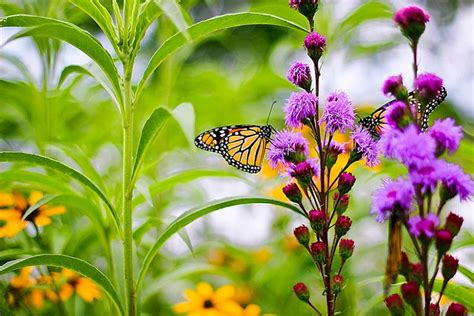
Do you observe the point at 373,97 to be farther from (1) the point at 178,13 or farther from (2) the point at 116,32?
(1) the point at 178,13

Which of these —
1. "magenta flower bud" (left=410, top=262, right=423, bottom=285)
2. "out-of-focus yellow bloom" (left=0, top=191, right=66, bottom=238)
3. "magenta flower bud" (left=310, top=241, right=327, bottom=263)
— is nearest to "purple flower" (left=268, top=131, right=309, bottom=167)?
"magenta flower bud" (left=310, top=241, right=327, bottom=263)

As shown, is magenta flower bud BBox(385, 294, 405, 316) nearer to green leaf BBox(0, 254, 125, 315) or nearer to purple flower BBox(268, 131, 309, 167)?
purple flower BBox(268, 131, 309, 167)

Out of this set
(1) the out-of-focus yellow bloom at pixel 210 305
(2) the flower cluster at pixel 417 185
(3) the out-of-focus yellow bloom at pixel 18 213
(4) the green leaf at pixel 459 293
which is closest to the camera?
(2) the flower cluster at pixel 417 185

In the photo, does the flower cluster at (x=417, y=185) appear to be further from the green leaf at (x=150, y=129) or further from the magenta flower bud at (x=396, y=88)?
the green leaf at (x=150, y=129)

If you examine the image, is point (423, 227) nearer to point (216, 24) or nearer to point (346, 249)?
point (346, 249)

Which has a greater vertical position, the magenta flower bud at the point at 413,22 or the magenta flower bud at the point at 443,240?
the magenta flower bud at the point at 413,22

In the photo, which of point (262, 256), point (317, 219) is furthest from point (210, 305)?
point (317, 219)

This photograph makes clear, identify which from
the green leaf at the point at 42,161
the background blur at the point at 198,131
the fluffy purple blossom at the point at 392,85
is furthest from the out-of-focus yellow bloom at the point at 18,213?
the fluffy purple blossom at the point at 392,85
